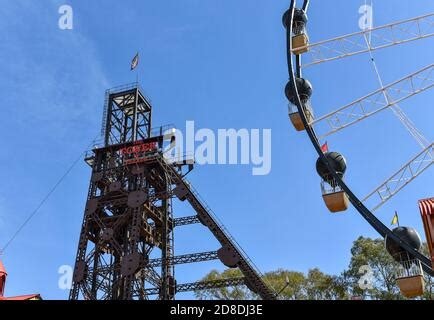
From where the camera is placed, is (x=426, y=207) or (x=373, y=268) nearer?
(x=426, y=207)

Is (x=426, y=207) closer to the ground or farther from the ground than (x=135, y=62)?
closer to the ground

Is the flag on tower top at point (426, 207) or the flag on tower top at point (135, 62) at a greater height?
the flag on tower top at point (135, 62)

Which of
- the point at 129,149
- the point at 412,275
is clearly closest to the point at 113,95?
the point at 129,149

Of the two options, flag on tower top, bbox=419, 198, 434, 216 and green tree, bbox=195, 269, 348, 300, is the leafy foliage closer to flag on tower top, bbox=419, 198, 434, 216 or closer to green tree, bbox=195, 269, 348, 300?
green tree, bbox=195, 269, 348, 300

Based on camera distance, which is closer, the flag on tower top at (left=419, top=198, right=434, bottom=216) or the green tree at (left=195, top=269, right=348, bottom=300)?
the flag on tower top at (left=419, top=198, right=434, bottom=216)

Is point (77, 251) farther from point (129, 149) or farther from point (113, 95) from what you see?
point (113, 95)

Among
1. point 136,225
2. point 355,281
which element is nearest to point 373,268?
point 355,281

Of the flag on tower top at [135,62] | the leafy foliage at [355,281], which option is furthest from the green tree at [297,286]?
the flag on tower top at [135,62]

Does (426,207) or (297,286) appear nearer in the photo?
(426,207)

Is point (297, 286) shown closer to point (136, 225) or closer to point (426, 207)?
point (136, 225)

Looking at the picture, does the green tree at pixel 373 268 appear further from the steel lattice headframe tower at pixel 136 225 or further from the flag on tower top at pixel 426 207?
the flag on tower top at pixel 426 207

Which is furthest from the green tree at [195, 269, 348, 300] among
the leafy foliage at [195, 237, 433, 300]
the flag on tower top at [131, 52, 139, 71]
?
the flag on tower top at [131, 52, 139, 71]

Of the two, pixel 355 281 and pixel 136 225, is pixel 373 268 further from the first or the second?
pixel 136 225
